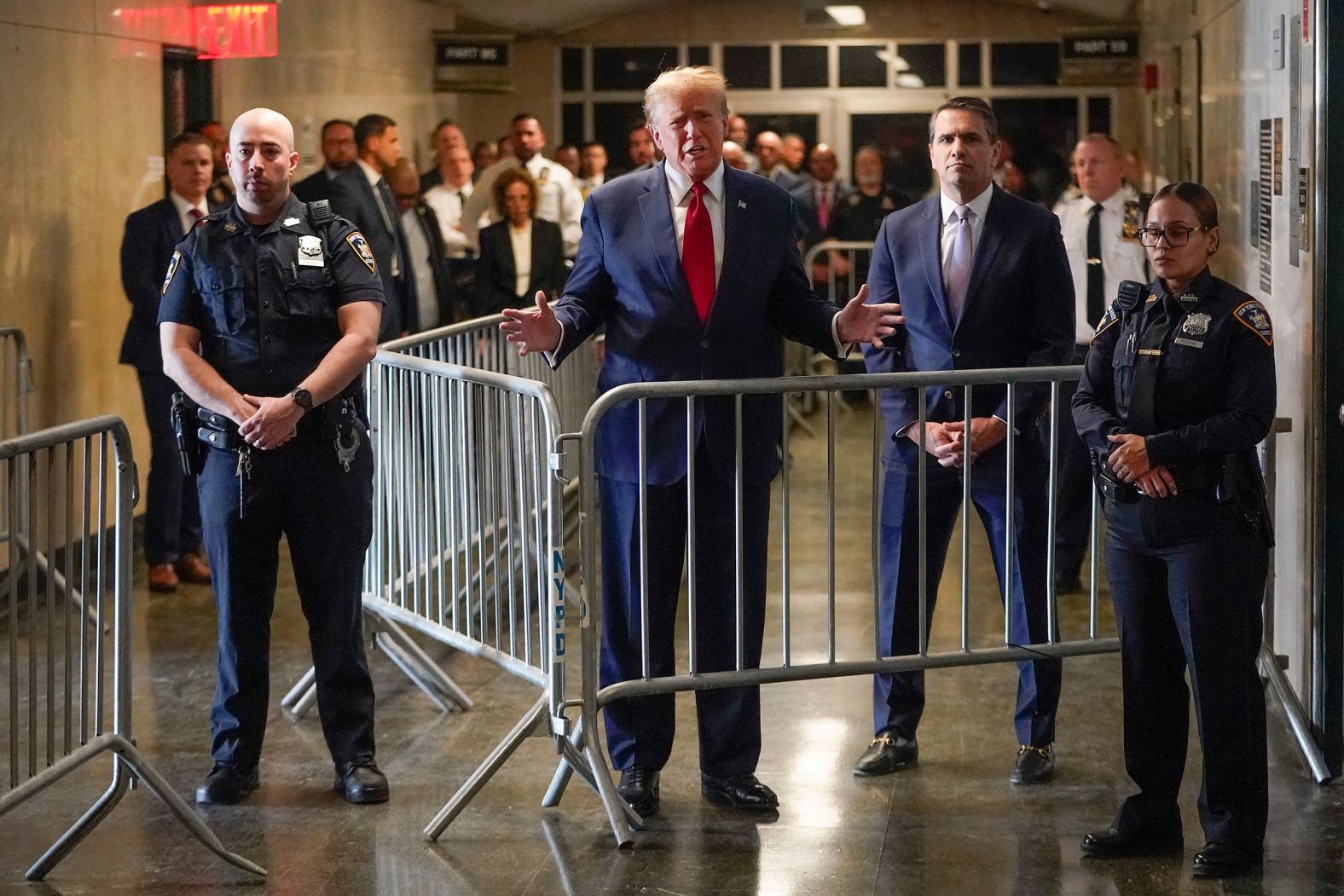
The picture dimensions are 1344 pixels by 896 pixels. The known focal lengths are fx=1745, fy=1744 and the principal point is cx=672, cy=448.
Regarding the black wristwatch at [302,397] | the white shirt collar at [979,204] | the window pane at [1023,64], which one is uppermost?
the window pane at [1023,64]

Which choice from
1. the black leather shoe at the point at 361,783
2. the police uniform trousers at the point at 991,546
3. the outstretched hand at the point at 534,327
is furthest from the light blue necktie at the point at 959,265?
the black leather shoe at the point at 361,783

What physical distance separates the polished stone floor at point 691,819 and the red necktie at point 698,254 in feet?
4.11

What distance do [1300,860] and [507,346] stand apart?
3655mm

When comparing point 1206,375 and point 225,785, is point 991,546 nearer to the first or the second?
point 1206,375

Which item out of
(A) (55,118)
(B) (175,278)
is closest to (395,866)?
(B) (175,278)

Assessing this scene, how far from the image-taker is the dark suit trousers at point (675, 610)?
4.22 m

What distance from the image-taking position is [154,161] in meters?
8.19

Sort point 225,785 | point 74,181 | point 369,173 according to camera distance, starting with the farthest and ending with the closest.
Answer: point 369,173, point 74,181, point 225,785

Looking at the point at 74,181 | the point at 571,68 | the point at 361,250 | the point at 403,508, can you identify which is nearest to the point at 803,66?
the point at 571,68

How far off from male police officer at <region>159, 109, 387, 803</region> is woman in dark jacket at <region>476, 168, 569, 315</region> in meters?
4.03

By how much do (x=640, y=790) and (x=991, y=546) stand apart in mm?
1095

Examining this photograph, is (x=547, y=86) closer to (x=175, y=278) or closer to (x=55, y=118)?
(x=55, y=118)

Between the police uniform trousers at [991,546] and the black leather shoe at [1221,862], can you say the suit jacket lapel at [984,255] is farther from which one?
the black leather shoe at [1221,862]

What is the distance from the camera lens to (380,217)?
741 centimetres
